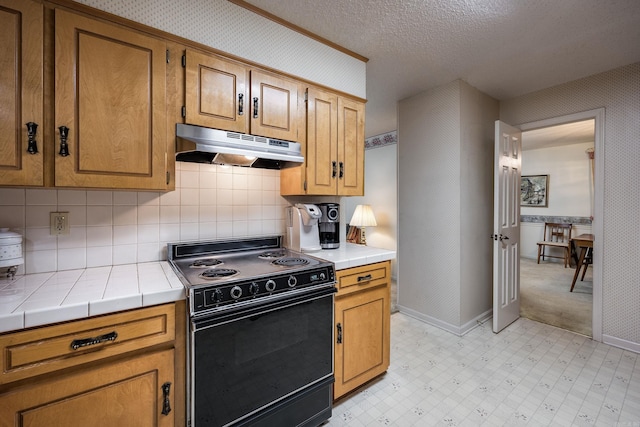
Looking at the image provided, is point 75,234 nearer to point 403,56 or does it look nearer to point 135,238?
point 135,238

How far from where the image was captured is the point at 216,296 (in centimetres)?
125

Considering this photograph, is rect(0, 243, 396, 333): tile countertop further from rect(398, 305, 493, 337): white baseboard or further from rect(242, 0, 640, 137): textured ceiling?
rect(398, 305, 493, 337): white baseboard

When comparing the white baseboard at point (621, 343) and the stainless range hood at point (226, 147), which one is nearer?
the stainless range hood at point (226, 147)

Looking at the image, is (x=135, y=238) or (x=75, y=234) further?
(x=135, y=238)

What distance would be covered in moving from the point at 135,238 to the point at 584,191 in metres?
7.62

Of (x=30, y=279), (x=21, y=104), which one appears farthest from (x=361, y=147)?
(x=30, y=279)

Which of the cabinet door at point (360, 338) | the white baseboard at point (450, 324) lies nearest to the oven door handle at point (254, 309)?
the cabinet door at point (360, 338)

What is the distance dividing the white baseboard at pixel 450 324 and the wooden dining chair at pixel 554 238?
389 centimetres

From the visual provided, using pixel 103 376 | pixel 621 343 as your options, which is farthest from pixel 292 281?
pixel 621 343

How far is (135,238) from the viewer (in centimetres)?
166

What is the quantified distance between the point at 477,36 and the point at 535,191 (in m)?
5.81

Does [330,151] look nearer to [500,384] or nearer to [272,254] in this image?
[272,254]

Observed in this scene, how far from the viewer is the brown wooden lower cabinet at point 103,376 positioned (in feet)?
3.14

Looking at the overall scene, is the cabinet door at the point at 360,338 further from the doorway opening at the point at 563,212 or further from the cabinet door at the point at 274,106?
the doorway opening at the point at 563,212
